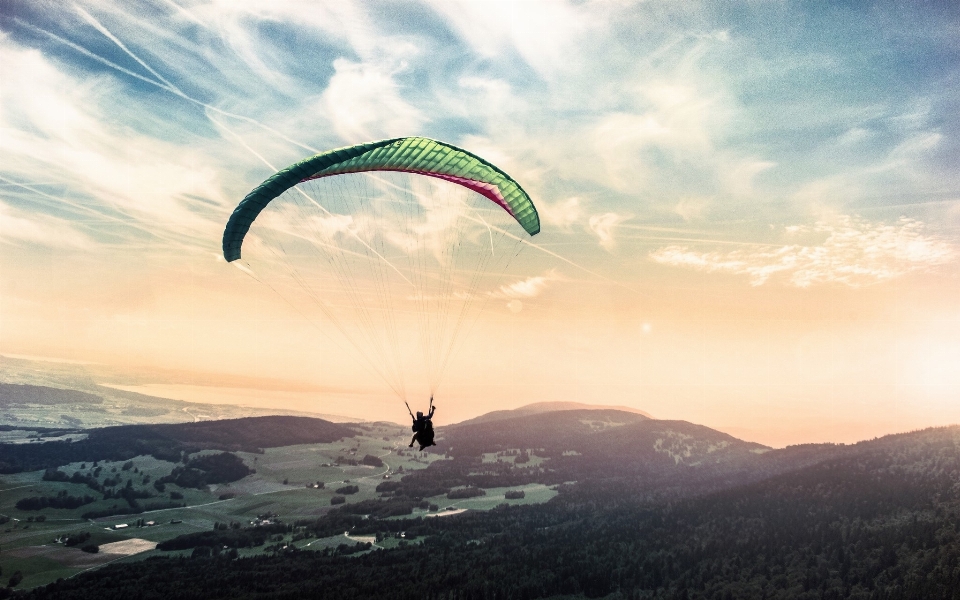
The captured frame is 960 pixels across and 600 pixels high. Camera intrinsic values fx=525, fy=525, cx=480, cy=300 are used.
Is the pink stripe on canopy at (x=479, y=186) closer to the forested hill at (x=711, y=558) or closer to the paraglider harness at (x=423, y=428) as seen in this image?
the paraglider harness at (x=423, y=428)

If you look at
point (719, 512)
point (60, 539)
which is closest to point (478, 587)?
point (719, 512)

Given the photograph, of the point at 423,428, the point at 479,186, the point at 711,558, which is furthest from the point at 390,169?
the point at 711,558

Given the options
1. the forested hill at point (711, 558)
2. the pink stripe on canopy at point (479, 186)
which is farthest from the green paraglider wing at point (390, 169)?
the forested hill at point (711, 558)

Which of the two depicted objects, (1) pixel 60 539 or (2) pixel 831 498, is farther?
(1) pixel 60 539

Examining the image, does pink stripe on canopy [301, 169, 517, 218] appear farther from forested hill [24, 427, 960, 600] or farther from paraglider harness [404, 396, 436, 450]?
forested hill [24, 427, 960, 600]

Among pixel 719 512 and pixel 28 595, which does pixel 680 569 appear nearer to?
pixel 719 512

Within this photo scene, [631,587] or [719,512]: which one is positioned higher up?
[719,512]
